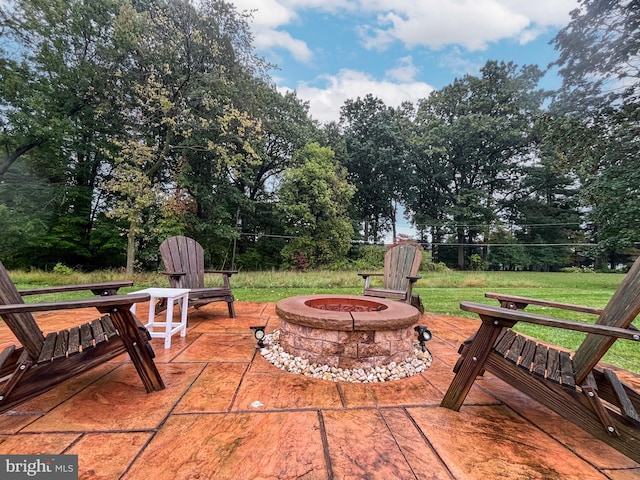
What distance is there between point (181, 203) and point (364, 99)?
1244 centimetres

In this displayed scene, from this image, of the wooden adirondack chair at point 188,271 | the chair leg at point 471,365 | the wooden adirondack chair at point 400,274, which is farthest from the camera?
the wooden adirondack chair at point 400,274

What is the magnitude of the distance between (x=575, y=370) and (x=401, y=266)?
2396mm

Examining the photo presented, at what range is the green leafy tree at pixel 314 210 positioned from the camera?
13055 millimetres

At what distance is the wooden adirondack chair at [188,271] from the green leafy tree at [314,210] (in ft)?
30.7

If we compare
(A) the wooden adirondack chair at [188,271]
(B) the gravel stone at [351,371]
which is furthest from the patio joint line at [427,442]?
(A) the wooden adirondack chair at [188,271]

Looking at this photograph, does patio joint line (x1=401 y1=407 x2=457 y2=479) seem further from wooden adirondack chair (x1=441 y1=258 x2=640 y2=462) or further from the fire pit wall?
the fire pit wall

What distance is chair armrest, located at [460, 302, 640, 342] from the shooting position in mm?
1157

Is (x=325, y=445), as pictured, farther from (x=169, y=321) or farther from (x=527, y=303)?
(x=169, y=321)

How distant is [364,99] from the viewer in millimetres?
17406

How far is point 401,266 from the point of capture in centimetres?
380

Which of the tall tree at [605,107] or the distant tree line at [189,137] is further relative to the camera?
the distant tree line at [189,137]

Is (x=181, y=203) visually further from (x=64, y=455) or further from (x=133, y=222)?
(x=64, y=455)

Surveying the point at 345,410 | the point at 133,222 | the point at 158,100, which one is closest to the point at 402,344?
the point at 345,410

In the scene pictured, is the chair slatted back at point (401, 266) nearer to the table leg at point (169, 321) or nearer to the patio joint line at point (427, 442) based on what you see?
the patio joint line at point (427, 442)
